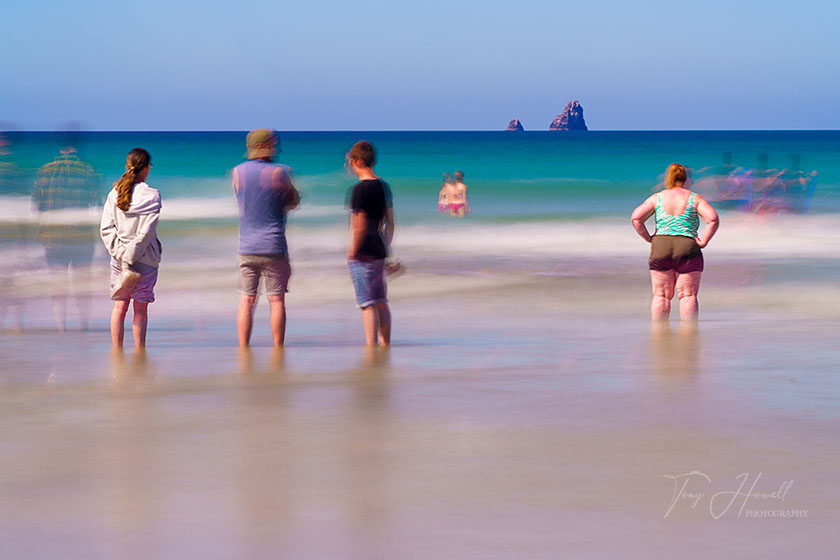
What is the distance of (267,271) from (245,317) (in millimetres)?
437

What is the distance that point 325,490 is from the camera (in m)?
4.77

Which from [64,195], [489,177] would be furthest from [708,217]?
[489,177]

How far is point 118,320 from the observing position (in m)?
8.11

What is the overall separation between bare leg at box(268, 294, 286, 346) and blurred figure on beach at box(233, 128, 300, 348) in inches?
1.6

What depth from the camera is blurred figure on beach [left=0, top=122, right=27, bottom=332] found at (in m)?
9.77

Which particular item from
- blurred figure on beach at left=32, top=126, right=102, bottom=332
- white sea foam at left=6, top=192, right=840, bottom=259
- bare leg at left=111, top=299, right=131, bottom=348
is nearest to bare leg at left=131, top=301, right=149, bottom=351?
bare leg at left=111, top=299, right=131, bottom=348

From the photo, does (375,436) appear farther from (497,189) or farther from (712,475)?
(497,189)

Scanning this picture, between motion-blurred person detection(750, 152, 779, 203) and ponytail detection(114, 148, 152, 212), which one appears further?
motion-blurred person detection(750, 152, 779, 203)

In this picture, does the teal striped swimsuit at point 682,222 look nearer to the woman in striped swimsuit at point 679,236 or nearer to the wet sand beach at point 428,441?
the woman in striped swimsuit at point 679,236

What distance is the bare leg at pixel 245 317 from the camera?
26.7ft

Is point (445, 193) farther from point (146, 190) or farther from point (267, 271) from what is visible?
point (146, 190)

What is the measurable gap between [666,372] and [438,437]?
2.19 m

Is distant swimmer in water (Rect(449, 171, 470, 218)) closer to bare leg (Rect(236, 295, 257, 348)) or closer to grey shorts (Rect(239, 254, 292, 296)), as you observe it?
bare leg (Rect(236, 295, 257, 348))
